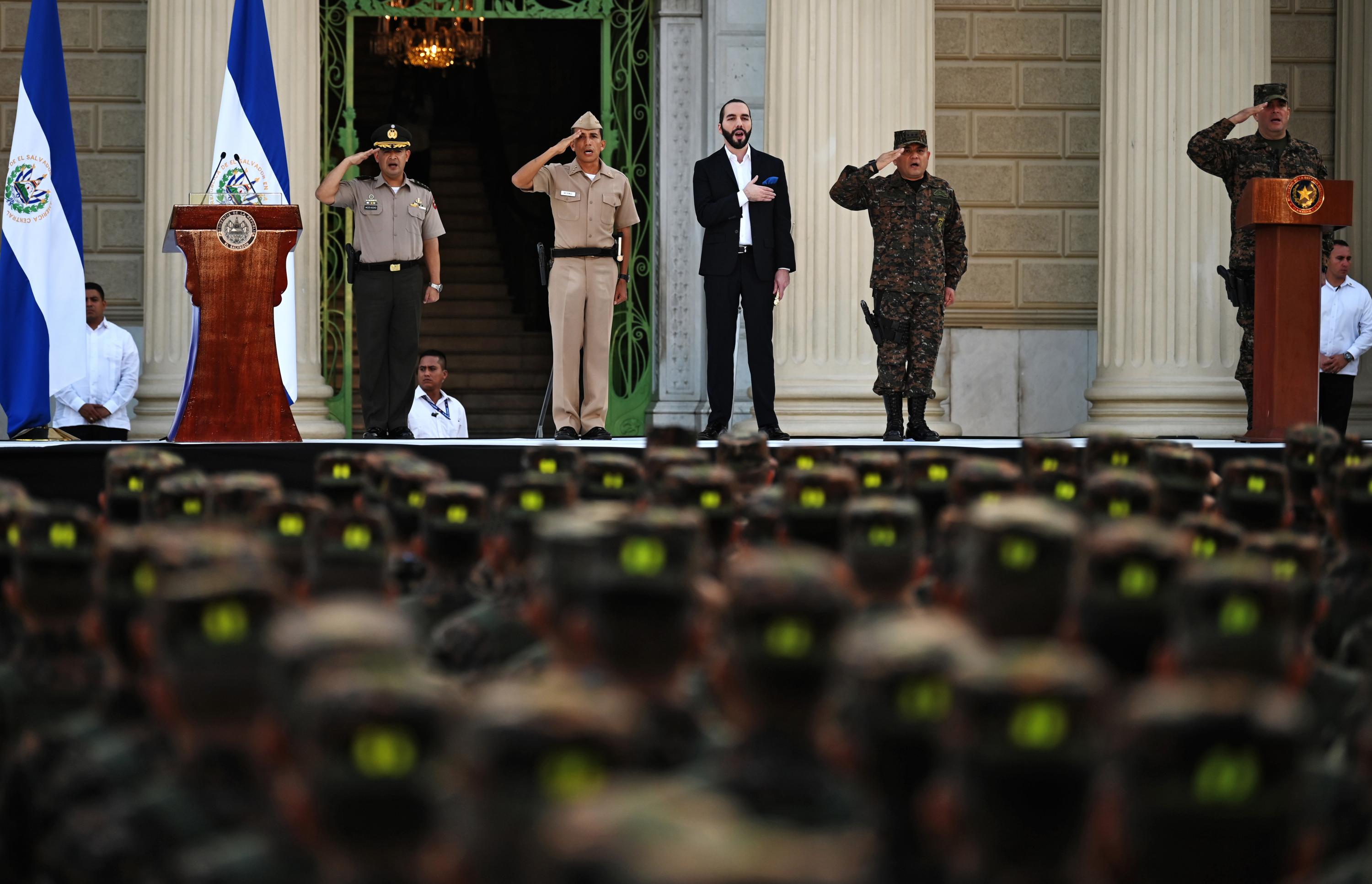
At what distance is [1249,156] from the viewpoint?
8.06m

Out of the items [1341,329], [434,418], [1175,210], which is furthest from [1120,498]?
[1175,210]

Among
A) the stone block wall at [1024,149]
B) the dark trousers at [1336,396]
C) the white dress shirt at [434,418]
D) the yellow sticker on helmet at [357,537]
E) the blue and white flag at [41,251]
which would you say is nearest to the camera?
the yellow sticker on helmet at [357,537]

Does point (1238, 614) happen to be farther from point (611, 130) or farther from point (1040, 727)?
point (611, 130)

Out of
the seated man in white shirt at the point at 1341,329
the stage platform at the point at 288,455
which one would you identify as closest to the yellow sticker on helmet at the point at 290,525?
the stage platform at the point at 288,455

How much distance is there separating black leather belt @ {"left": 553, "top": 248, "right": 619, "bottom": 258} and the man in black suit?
0.43 metres

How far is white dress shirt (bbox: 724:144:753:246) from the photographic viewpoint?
8.15 metres

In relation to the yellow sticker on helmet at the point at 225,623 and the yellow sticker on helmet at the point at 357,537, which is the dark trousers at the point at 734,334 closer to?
the yellow sticker on helmet at the point at 357,537

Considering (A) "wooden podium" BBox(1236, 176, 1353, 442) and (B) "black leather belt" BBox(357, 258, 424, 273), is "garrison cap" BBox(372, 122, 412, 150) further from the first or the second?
(A) "wooden podium" BBox(1236, 176, 1353, 442)

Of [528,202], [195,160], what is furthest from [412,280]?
[528,202]

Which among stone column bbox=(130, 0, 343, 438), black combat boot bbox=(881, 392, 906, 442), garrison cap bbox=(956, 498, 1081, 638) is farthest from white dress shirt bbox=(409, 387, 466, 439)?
garrison cap bbox=(956, 498, 1081, 638)

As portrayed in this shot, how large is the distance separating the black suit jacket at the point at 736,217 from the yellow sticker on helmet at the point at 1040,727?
24.3ft

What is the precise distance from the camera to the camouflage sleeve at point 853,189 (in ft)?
26.0

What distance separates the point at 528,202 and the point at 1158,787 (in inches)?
622

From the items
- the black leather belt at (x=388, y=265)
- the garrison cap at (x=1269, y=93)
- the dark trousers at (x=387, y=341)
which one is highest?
the garrison cap at (x=1269, y=93)
